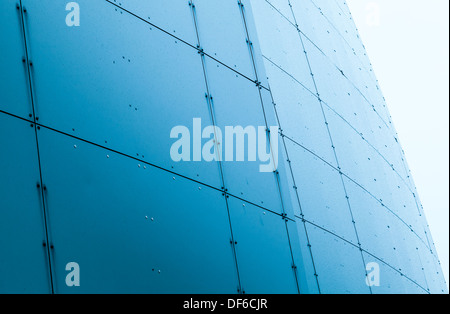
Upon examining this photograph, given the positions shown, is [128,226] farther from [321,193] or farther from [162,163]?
[321,193]

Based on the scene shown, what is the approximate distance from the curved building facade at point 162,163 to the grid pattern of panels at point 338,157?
6 cm

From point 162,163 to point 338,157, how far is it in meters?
6.95

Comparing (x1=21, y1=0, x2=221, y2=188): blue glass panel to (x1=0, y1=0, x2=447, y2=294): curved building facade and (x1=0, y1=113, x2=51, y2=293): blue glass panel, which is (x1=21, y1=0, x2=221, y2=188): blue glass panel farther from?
(x1=0, y1=113, x2=51, y2=293): blue glass panel

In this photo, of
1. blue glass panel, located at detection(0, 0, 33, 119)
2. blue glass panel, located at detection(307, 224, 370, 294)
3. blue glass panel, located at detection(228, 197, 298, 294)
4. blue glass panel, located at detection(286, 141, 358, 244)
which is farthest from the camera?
blue glass panel, located at detection(286, 141, 358, 244)

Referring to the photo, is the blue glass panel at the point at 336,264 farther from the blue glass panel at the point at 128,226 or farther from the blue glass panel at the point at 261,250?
the blue glass panel at the point at 128,226

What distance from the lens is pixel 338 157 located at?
13469 millimetres

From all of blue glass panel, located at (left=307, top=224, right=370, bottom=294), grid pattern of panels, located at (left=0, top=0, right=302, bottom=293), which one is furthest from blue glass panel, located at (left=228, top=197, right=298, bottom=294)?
blue glass panel, located at (left=307, top=224, right=370, bottom=294)

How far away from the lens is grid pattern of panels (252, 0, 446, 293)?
11383 mm

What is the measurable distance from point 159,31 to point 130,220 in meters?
2.94

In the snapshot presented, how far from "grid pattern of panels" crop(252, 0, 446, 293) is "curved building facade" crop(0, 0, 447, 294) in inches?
2.4

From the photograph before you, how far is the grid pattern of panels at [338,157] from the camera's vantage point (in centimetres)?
1138

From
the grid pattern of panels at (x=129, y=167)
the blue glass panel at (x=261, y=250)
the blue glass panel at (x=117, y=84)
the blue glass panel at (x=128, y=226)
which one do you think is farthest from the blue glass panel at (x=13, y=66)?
the blue glass panel at (x=261, y=250)

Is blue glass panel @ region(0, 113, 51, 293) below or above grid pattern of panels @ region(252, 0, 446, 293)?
below

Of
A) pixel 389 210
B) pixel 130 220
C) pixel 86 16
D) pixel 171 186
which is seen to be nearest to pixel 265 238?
pixel 171 186
